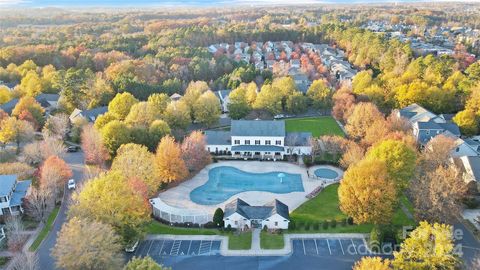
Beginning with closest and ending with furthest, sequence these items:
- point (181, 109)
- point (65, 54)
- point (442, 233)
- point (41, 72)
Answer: point (442, 233), point (181, 109), point (41, 72), point (65, 54)

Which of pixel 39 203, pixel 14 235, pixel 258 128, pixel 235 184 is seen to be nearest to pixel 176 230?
pixel 235 184

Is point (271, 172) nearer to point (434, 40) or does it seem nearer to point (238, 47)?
point (238, 47)

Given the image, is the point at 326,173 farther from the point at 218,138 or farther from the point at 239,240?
the point at 239,240

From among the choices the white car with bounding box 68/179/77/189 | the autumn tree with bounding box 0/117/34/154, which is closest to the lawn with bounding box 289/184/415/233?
the white car with bounding box 68/179/77/189

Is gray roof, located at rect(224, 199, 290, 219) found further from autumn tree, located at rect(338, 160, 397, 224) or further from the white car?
the white car

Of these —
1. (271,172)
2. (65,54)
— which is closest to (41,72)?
(65,54)
